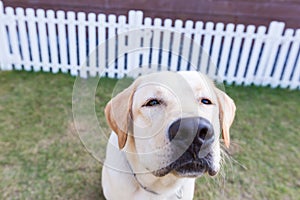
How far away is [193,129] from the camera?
138cm

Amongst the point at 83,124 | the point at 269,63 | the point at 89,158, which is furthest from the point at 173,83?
the point at 269,63

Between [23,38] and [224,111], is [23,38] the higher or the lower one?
the lower one

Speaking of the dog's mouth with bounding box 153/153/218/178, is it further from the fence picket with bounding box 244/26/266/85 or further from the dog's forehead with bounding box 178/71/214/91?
the fence picket with bounding box 244/26/266/85

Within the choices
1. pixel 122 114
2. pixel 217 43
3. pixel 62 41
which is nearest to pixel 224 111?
pixel 122 114

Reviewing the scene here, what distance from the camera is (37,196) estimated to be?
8.92 ft

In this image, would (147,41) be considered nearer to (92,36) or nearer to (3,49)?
(92,36)

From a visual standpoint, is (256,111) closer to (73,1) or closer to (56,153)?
(56,153)

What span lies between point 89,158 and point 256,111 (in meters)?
2.54

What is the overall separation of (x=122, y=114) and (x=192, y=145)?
1.67 feet

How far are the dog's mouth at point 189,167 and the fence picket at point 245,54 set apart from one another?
3533 mm

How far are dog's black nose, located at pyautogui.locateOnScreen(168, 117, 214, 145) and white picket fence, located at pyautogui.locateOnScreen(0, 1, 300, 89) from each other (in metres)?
2.97

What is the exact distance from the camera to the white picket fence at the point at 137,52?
4.48 meters

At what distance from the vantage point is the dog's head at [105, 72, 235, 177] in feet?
4.74

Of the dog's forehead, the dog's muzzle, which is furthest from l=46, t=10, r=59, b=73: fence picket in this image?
the dog's muzzle
